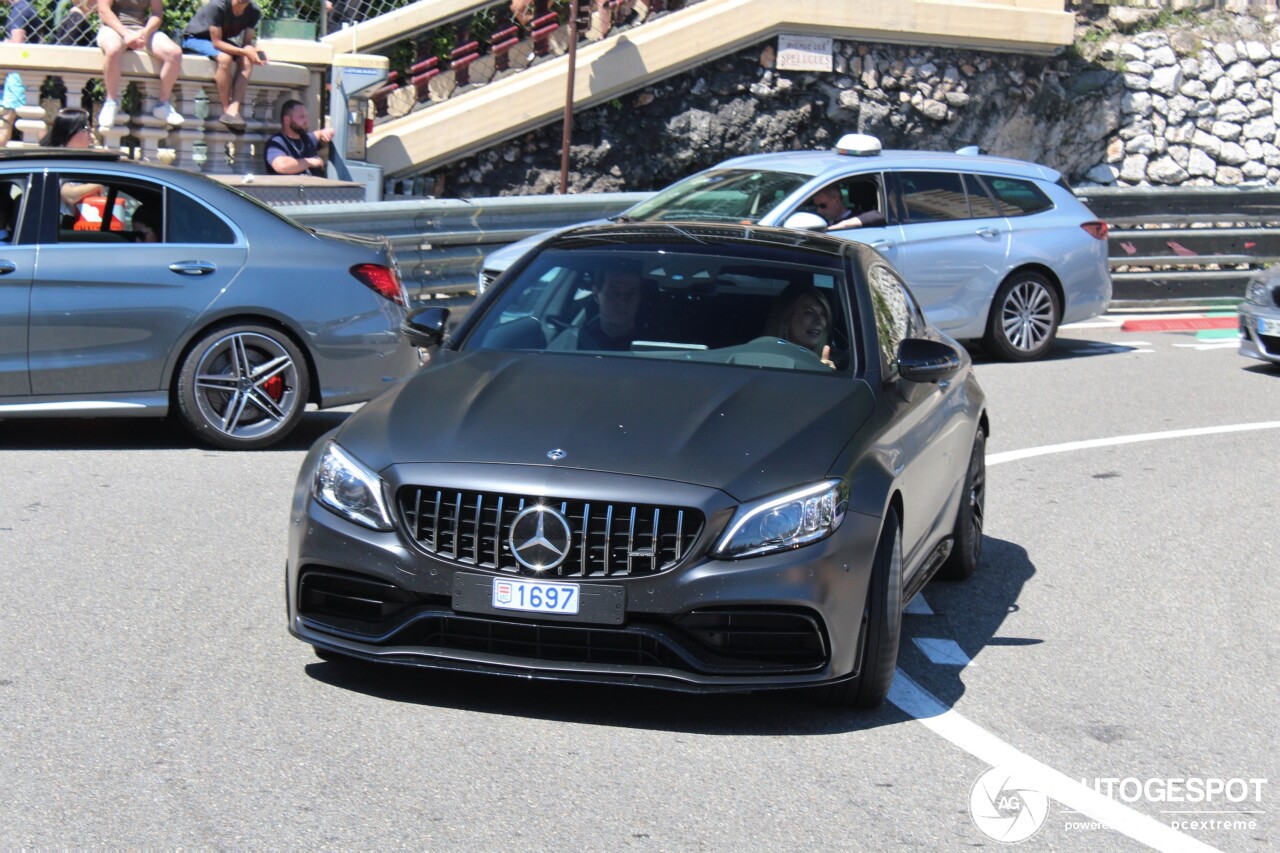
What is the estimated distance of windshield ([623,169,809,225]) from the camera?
44.8 ft

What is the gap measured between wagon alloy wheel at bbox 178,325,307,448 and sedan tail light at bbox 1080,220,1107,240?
805 cm

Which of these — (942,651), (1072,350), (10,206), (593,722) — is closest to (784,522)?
(593,722)

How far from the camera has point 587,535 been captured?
5160 mm

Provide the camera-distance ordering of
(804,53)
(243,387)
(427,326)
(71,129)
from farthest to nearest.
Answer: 1. (804,53)
2. (71,129)
3. (243,387)
4. (427,326)

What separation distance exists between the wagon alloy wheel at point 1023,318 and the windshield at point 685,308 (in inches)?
332

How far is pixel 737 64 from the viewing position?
2153 centimetres

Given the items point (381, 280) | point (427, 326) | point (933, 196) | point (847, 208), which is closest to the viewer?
point (427, 326)

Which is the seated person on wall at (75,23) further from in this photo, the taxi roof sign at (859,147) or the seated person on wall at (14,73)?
the taxi roof sign at (859,147)

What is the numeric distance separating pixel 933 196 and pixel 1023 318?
4.67 ft

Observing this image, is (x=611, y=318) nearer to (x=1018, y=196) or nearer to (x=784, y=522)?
(x=784, y=522)

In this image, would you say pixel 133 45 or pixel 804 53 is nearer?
pixel 133 45

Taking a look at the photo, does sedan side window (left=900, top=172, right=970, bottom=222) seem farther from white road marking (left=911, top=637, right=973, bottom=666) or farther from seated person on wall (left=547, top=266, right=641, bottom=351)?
white road marking (left=911, top=637, right=973, bottom=666)

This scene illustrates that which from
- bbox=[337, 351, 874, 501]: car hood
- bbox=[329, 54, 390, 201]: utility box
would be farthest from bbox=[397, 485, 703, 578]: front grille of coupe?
bbox=[329, 54, 390, 201]: utility box

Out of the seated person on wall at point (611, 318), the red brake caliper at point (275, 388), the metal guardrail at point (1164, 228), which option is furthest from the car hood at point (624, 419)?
the metal guardrail at point (1164, 228)
